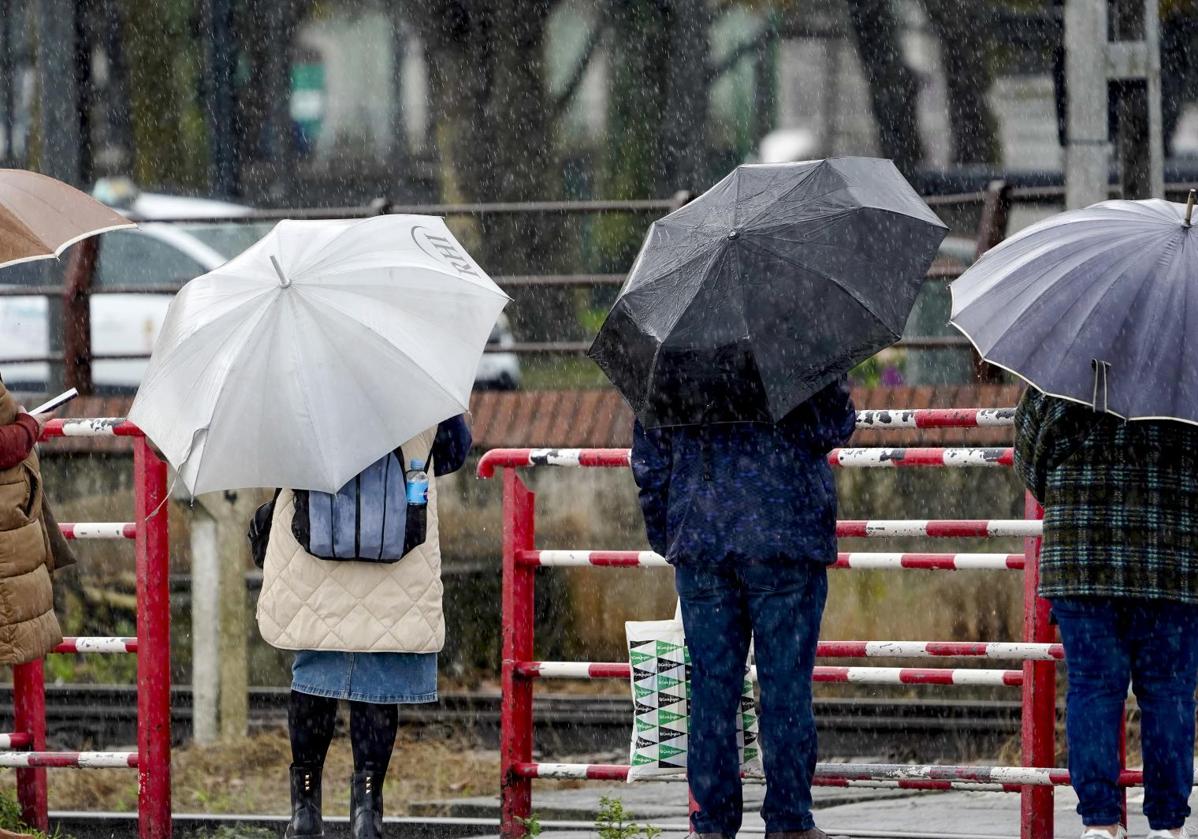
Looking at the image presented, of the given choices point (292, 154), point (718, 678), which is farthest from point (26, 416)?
point (292, 154)

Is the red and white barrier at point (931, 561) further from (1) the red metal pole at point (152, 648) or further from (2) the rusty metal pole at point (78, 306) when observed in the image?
(2) the rusty metal pole at point (78, 306)

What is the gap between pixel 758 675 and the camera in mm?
5684

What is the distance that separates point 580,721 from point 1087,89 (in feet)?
12.5

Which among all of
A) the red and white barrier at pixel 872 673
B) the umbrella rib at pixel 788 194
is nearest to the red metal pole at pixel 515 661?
the red and white barrier at pixel 872 673

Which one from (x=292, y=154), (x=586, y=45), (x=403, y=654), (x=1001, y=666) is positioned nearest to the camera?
(x=403, y=654)

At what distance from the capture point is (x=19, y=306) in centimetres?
1527

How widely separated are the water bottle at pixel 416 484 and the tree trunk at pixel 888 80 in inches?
538

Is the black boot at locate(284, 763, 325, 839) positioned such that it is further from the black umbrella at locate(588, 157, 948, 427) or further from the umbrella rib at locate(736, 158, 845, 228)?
the umbrella rib at locate(736, 158, 845, 228)

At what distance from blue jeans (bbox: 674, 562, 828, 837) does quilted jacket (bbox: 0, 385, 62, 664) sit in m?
1.94

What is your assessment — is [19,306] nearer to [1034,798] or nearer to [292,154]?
[292,154]

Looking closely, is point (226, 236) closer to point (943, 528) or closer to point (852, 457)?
point (852, 457)

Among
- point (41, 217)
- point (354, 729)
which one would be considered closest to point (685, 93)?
point (41, 217)

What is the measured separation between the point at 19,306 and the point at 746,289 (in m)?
10.8

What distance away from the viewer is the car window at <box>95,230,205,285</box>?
15.4 metres
